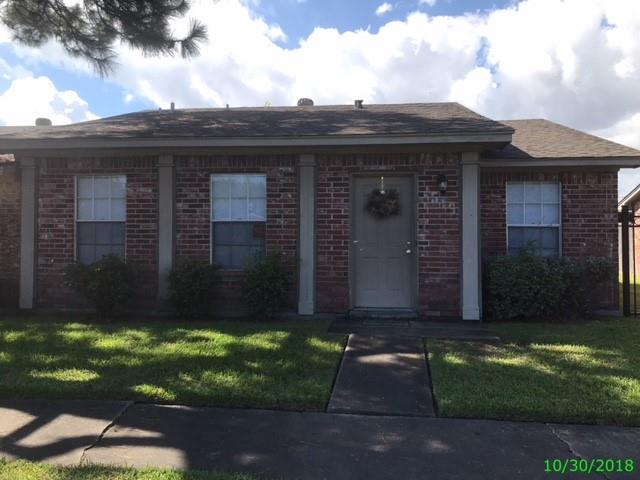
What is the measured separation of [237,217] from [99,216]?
2.30m

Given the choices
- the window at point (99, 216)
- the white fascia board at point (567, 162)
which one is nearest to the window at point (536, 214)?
the white fascia board at point (567, 162)

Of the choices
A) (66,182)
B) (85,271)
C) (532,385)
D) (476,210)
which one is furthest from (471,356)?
(66,182)

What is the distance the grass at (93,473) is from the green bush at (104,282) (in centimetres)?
437

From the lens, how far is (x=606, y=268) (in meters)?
7.65

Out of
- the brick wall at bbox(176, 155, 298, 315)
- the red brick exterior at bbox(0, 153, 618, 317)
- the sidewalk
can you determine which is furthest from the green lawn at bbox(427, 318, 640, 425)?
the brick wall at bbox(176, 155, 298, 315)

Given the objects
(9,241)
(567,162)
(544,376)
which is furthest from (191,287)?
(567,162)

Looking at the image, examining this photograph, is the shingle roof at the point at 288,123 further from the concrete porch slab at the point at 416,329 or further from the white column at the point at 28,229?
the concrete porch slab at the point at 416,329

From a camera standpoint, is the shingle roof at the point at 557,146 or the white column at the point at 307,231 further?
the shingle roof at the point at 557,146

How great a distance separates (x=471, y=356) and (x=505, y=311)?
231 cm

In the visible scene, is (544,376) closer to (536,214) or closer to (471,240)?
(471,240)

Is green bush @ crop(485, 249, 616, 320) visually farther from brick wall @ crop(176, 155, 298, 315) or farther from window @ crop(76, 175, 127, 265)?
window @ crop(76, 175, 127, 265)

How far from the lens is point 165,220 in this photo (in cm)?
789

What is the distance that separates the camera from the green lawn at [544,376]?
3.91m

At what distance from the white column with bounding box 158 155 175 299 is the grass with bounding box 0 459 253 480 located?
4821mm
